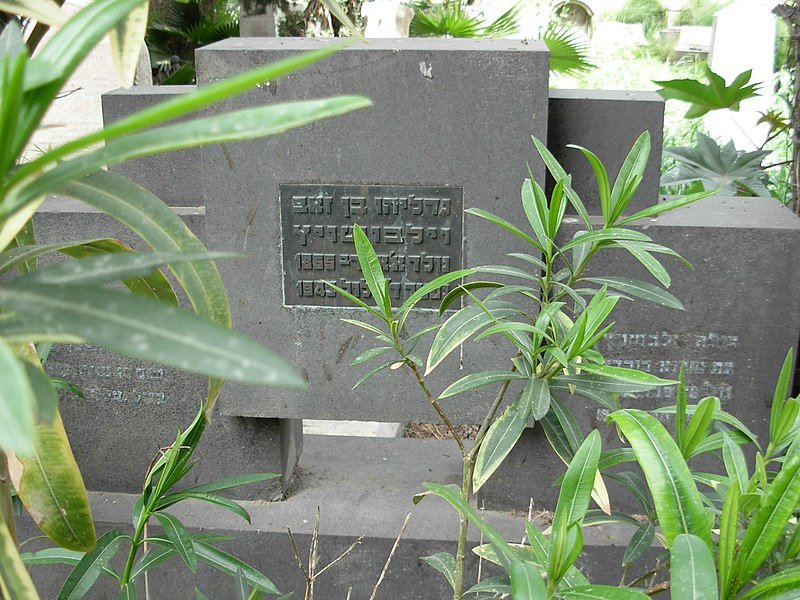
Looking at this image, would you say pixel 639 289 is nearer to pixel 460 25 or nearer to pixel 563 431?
pixel 563 431

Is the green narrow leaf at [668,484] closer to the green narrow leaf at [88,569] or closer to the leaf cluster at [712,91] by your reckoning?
the green narrow leaf at [88,569]

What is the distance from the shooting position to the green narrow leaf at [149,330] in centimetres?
49

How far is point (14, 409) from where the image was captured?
17.9 inches

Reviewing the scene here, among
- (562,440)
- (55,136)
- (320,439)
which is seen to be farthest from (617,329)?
(55,136)

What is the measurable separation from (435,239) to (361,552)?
2.86ft

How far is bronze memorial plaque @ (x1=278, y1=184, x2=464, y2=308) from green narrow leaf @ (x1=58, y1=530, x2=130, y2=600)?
Result: 2.70 feet

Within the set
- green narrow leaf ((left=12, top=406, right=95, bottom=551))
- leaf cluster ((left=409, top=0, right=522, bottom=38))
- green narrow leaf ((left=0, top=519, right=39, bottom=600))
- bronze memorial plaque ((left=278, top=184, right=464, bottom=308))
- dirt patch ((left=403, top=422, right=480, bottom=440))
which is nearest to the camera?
green narrow leaf ((left=0, top=519, right=39, bottom=600))

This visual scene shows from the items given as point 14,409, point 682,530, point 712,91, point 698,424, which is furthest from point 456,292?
point 712,91

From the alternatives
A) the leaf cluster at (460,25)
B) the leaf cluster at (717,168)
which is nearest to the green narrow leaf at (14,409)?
the leaf cluster at (717,168)

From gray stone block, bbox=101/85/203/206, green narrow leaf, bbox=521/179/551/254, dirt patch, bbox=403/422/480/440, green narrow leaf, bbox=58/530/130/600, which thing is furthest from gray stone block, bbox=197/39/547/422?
dirt patch, bbox=403/422/480/440

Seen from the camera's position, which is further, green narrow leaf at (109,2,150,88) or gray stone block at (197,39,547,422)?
gray stone block at (197,39,547,422)

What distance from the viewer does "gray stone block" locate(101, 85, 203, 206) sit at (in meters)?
2.10

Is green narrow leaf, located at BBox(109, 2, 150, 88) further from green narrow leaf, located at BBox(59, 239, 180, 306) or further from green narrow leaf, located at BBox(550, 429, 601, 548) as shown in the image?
green narrow leaf, located at BBox(550, 429, 601, 548)

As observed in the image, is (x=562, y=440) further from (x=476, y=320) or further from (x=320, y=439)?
(x=320, y=439)
